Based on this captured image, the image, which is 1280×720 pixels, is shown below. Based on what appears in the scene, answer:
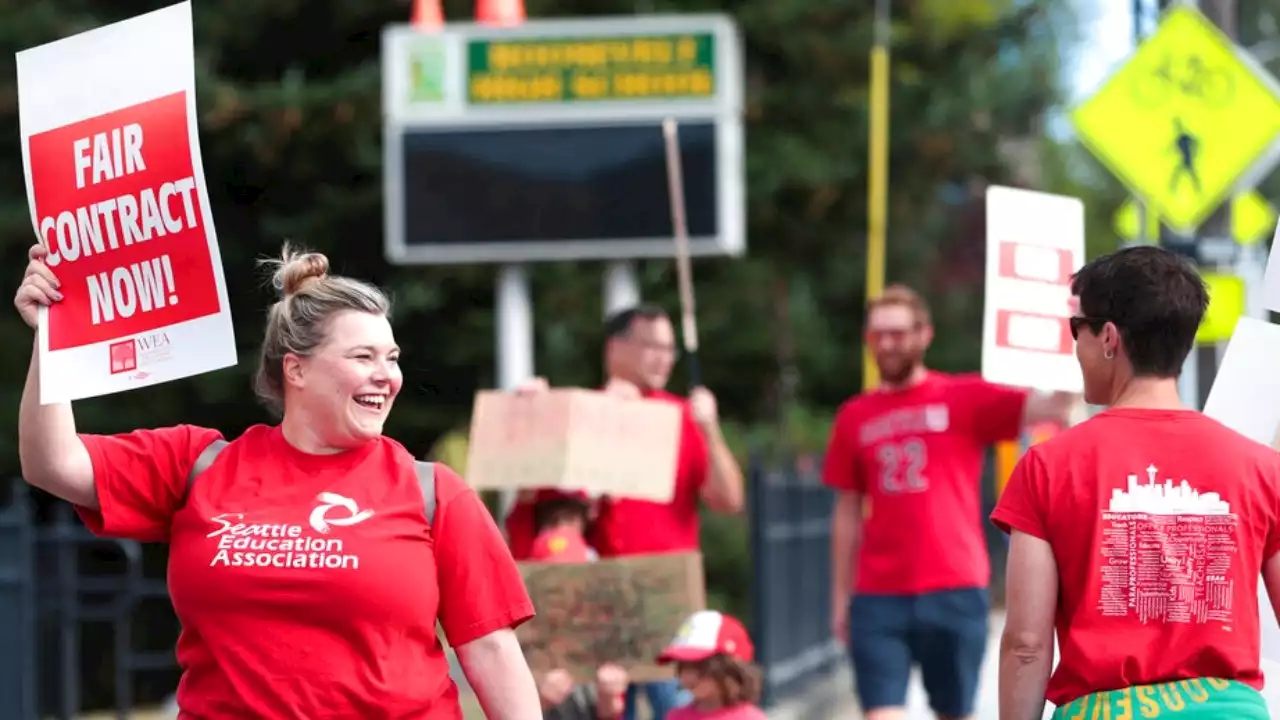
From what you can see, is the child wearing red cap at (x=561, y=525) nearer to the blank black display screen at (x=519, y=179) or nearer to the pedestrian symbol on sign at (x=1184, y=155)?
the pedestrian symbol on sign at (x=1184, y=155)

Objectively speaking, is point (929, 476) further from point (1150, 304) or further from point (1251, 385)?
point (1150, 304)

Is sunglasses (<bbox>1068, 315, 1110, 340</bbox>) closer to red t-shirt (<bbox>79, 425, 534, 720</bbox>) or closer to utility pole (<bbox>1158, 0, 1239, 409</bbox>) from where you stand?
red t-shirt (<bbox>79, 425, 534, 720</bbox>)

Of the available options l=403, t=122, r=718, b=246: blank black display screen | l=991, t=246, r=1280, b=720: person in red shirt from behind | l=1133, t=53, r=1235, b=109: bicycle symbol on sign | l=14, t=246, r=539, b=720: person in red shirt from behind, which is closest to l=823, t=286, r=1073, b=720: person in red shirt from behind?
l=1133, t=53, r=1235, b=109: bicycle symbol on sign

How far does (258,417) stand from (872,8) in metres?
6.36

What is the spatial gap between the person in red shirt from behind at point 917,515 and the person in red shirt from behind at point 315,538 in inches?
151

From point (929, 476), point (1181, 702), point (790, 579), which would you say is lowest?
point (790, 579)

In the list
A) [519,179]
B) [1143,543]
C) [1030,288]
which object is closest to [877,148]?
[519,179]

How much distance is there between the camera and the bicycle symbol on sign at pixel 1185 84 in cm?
1022

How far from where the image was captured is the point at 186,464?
4.36 meters

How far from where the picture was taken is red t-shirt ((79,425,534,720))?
4.14 m

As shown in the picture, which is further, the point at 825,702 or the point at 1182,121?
the point at 825,702

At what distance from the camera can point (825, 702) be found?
13.8 meters

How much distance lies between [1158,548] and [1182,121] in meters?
6.34

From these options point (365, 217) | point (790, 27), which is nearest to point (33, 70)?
point (365, 217)
